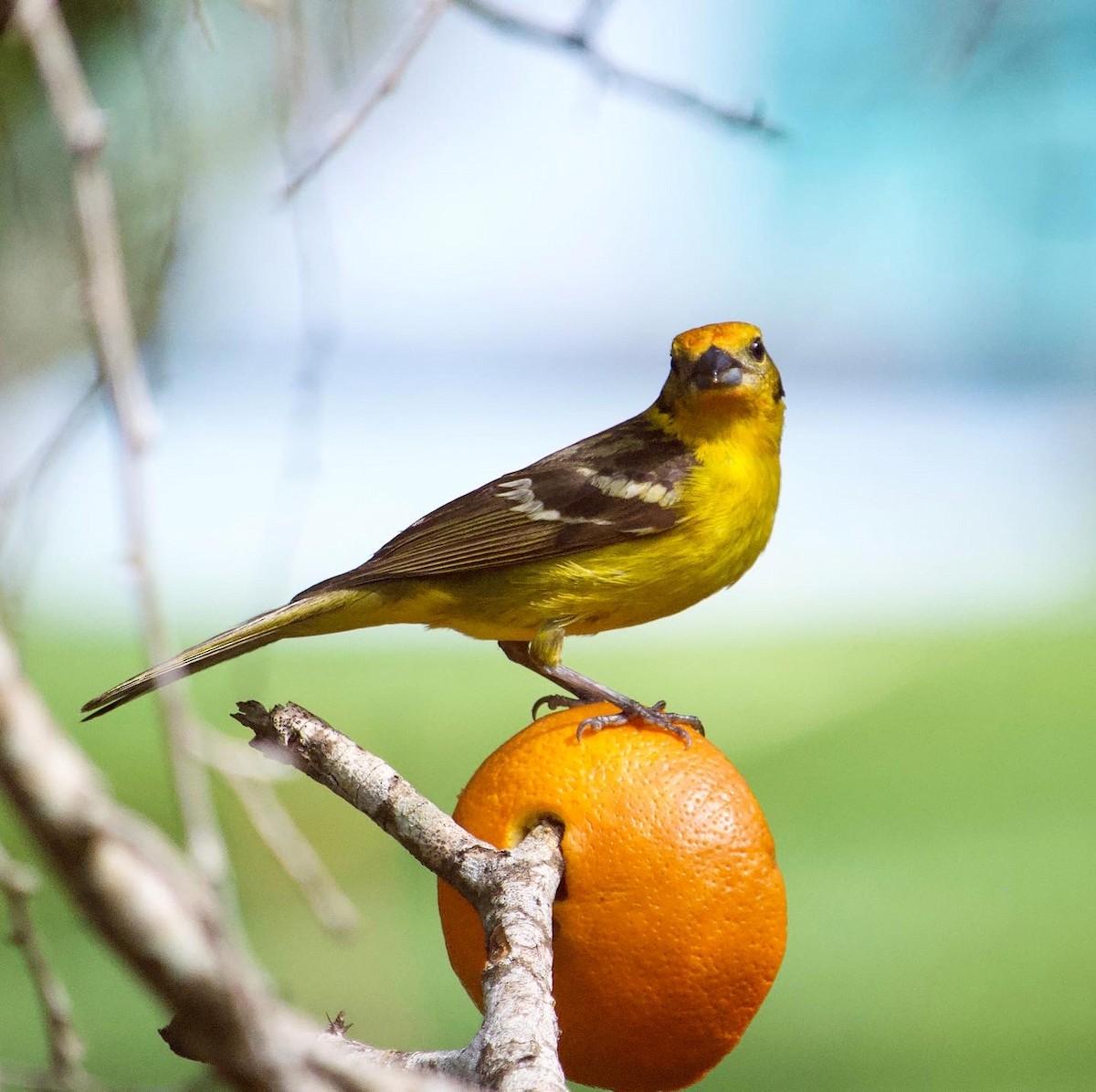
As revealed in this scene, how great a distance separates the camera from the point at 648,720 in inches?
55.9

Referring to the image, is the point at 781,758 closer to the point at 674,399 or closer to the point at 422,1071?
the point at 674,399

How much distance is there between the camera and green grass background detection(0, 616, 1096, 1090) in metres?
4.68

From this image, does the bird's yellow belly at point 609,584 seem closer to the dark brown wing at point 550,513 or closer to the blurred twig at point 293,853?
the dark brown wing at point 550,513

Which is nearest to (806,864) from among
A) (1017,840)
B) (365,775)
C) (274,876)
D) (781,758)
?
(781,758)

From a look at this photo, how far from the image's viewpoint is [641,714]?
143cm

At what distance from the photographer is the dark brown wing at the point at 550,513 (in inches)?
71.6

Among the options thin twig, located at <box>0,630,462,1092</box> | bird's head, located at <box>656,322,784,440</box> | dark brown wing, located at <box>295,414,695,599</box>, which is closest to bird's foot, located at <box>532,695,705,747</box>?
dark brown wing, located at <box>295,414,695,599</box>

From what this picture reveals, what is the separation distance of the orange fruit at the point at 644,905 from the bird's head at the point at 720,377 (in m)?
0.75

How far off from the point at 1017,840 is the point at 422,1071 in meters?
8.46

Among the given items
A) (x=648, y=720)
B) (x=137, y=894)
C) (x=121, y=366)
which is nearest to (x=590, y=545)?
(x=648, y=720)

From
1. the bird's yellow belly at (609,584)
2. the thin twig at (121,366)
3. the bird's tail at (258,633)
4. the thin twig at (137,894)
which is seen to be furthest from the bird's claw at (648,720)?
the thin twig at (137,894)

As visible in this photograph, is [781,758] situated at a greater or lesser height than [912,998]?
greater

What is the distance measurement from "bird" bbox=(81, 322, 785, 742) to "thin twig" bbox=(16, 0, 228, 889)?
100 cm

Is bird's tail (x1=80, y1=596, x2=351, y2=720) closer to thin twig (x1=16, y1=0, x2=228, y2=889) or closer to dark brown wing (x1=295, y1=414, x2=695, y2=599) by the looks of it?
dark brown wing (x1=295, y1=414, x2=695, y2=599)
